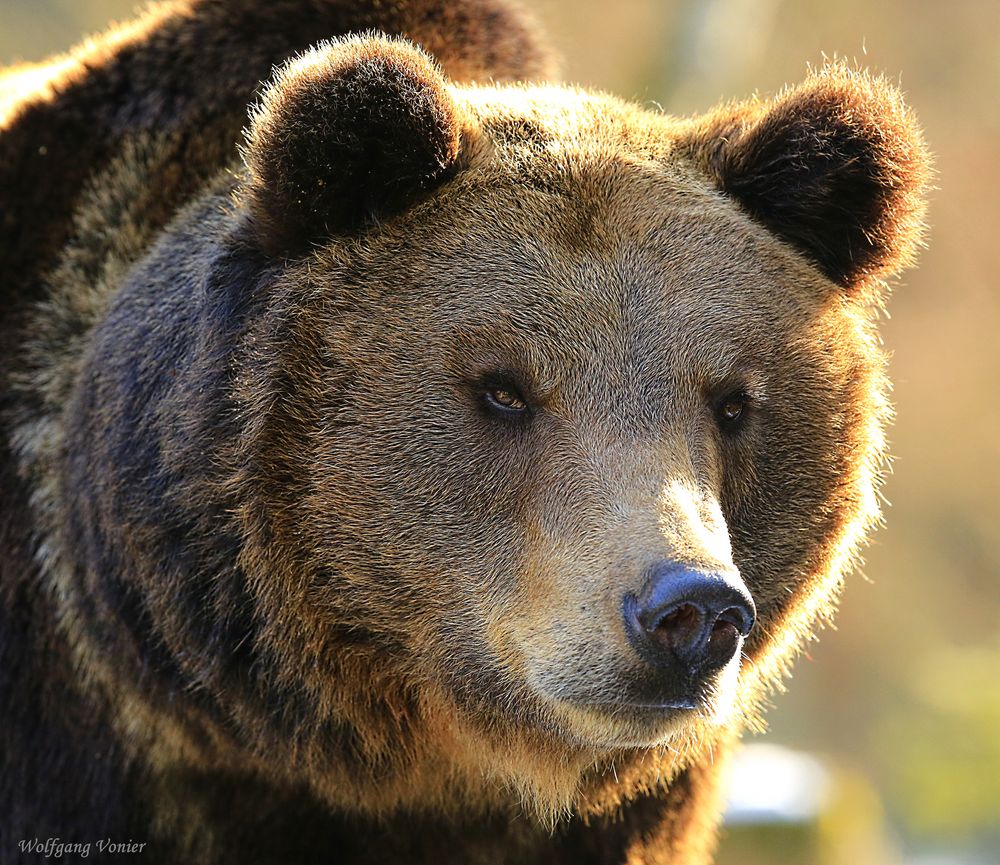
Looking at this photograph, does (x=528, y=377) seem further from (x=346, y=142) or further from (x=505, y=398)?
(x=346, y=142)

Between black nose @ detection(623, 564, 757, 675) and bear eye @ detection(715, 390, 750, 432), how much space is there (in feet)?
2.49

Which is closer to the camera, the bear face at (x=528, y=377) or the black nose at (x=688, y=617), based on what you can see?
the black nose at (x=688, y=617)

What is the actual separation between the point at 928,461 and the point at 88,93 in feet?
48.6

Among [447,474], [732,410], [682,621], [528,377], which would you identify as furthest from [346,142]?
[682,621]

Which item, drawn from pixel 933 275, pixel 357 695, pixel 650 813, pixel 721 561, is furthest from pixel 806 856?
pixel 933 275

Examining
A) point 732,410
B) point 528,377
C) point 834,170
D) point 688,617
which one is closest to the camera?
point 688,617

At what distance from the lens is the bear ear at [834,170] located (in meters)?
4.16

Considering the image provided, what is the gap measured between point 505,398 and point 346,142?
31.8 inches

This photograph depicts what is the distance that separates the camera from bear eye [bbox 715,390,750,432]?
155 inches

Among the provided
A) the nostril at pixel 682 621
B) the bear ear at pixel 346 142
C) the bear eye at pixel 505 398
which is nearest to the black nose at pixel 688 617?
the nostril at pixel 682 621

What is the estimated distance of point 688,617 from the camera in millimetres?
3258

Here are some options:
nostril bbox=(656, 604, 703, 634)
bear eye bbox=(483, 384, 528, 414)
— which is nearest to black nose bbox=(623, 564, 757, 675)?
nostril bbox=(656, 604, 703, 634)

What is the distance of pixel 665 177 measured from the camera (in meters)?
4.17

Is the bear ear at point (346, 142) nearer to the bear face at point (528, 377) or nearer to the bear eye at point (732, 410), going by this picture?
the bear face at point (528, 377)
